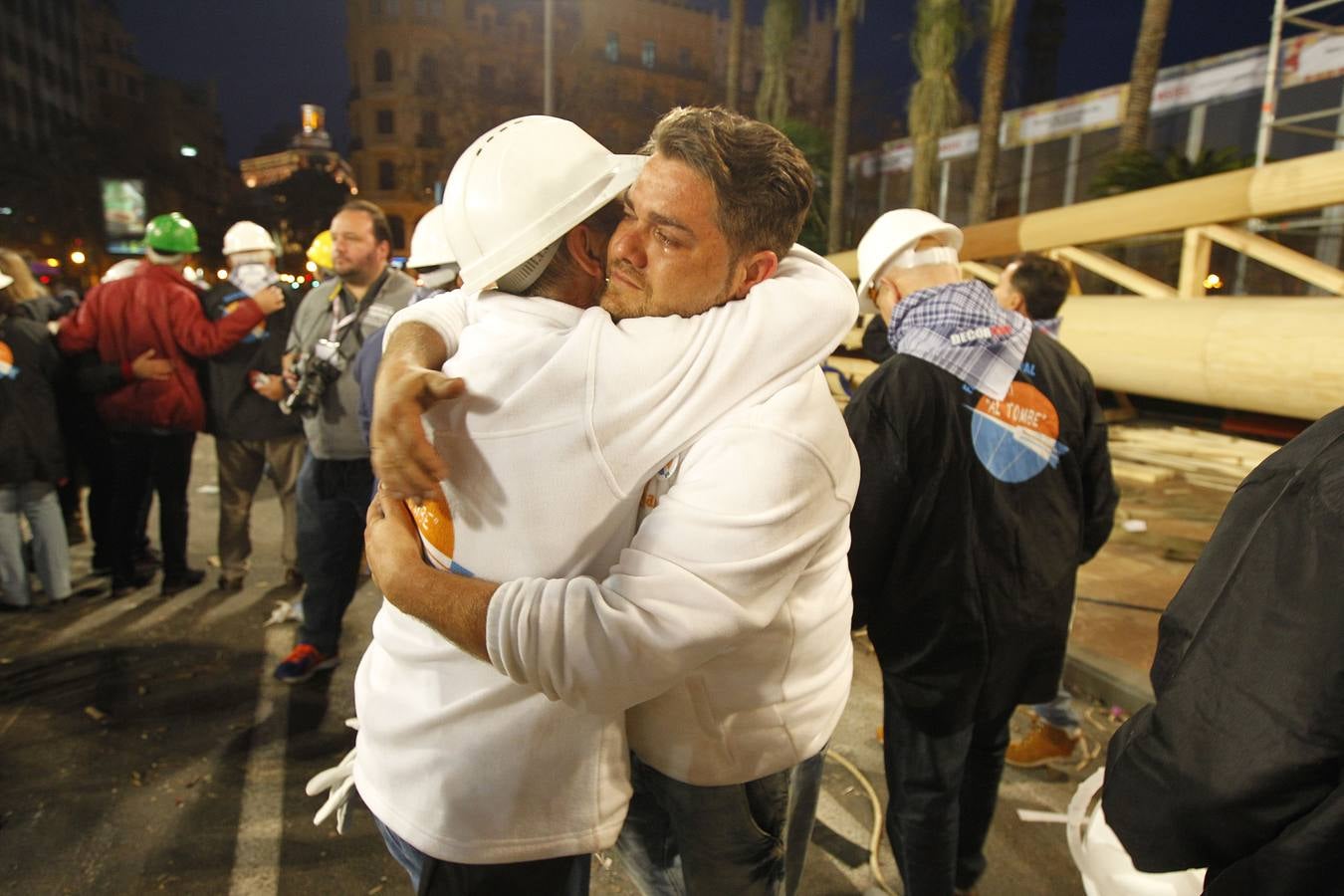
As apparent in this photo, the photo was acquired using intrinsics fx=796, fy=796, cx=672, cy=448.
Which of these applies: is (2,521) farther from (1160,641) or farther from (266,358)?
(1160,641)

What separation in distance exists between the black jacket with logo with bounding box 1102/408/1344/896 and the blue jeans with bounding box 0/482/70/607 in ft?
18.6

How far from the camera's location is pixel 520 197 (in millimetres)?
1259

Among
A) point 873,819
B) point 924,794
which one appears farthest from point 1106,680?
point 924,794

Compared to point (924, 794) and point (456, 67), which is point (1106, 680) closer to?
point (924, 794)

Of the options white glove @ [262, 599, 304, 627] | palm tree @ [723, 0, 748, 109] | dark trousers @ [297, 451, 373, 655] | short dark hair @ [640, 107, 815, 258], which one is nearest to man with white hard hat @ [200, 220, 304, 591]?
white glove @ [262, 599, 304, 627]

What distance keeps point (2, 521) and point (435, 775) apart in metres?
4.80

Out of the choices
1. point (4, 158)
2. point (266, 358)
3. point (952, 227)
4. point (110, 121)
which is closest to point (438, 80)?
point (4, 158)

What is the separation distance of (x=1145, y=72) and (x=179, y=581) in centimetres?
1440

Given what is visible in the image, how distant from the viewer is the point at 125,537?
5125 millimetres

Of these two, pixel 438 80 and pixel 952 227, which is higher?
pixel 438 80

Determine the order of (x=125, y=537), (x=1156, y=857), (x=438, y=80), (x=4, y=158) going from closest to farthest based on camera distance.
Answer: (x=1156, y=857) → (x=125, y=537) → (x=4, y=158) → (x=438, y=80)

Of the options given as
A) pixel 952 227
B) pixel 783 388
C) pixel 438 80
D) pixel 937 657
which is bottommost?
pixel 937 657

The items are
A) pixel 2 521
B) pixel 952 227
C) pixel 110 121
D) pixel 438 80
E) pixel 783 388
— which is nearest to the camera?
pixel 783 388

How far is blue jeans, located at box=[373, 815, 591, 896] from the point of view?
1372 mm
